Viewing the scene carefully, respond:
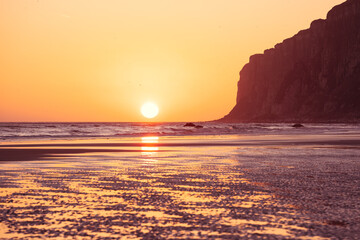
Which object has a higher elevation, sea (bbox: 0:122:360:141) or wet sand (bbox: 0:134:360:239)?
sea (bbox: 0:122:360:141)

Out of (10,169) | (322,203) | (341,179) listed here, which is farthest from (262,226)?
(10,169)

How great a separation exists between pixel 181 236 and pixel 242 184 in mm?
5753

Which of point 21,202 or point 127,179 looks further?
point 127,179

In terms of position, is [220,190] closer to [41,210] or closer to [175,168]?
[41,210]

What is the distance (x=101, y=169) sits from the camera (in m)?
16.5

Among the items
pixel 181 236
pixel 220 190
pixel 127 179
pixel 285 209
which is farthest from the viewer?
pixel 127 179

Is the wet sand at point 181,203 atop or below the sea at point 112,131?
below

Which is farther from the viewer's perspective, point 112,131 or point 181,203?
point 112,131

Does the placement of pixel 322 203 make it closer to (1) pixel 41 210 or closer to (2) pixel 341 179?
(2) pixel 341 179

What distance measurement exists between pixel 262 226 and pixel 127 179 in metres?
6.82

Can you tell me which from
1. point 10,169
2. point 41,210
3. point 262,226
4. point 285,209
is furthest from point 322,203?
point 10,169

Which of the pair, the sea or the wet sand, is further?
the sea

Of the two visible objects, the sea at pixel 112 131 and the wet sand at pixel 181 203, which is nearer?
the wet sand at pixel 181 203

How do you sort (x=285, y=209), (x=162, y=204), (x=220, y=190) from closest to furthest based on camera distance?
(x=285, y=209) → (x=162, y=204) → (x=220, y=190)
